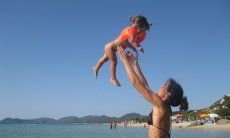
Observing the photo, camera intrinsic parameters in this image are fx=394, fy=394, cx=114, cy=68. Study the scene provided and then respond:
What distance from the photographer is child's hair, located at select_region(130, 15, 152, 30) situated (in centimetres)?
438

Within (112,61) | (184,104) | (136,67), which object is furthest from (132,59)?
(112,61)

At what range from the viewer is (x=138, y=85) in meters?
3.58

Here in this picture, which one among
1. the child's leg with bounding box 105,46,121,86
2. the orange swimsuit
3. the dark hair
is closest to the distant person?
the dark hair

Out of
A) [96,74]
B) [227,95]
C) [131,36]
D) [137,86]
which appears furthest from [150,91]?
[227,95]

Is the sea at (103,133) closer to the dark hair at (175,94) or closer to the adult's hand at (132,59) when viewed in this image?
the dark hair at (175,94)

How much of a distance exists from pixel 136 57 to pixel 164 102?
52 centimetres

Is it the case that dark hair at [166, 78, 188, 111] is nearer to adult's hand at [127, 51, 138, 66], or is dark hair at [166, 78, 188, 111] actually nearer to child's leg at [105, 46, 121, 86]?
adult's hand at [127, 51, 138, 66]

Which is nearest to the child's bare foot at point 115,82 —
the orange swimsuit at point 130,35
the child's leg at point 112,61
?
the child's leg at point 112,61

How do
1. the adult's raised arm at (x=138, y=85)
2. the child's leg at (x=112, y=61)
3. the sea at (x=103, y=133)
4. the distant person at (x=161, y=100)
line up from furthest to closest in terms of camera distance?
the sea at (x=103, y=133)
the child's leg at (x=112, y=61)
the distant person at (x=161, y=100)
the adult's raised arm at (x=138, y=85)

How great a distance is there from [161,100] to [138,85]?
35cm

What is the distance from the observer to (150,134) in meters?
3.96

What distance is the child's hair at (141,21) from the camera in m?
4.38

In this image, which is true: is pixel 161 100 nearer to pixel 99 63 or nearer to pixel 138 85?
pixel 138 85

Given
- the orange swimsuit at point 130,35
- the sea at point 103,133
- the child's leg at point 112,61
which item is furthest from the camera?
the sea at point 103,133
